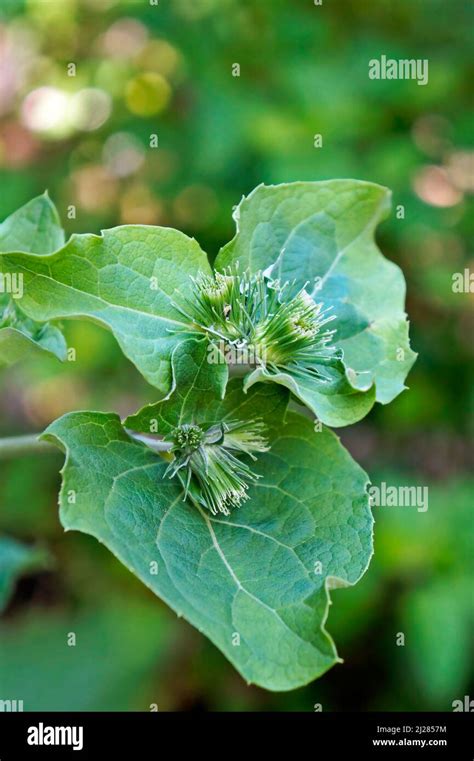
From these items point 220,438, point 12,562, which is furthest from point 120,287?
point 12,562

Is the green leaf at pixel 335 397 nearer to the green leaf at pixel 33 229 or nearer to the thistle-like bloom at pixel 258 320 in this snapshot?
the thistle-like bloom at pixel 258 320

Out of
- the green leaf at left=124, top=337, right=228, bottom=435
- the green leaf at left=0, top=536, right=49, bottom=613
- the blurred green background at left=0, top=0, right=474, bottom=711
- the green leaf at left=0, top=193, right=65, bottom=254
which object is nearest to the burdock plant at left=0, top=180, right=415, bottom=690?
the green leaf at left=124, top=337, right=228, bottom=435

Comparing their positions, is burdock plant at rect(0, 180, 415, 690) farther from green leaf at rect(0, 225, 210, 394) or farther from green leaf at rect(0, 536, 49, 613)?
green leaf at rect(0, 536, 49, 613)

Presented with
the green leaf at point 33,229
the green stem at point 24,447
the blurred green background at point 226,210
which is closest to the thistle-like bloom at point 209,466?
the green stem at point 24,447

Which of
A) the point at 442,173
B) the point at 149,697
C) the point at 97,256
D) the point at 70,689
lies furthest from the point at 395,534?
the point at 97,256

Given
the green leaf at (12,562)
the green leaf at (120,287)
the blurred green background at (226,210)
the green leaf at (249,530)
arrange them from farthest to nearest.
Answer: the blurred green background at (226,210), the green leaf at (12,562), the green leaf at (120,287), the green leaf at (249,530)
